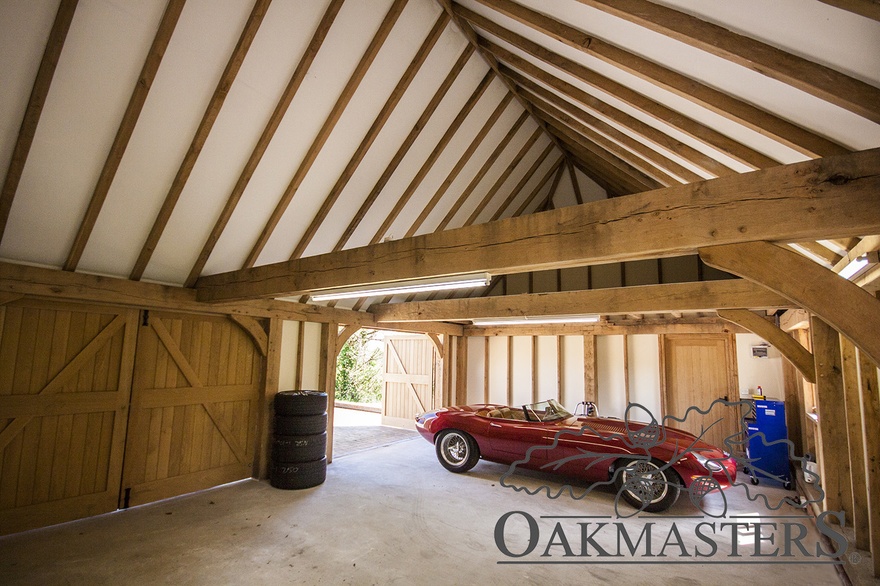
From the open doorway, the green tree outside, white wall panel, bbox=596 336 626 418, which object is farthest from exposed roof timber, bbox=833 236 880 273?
the green tree outside

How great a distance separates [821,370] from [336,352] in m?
6.22

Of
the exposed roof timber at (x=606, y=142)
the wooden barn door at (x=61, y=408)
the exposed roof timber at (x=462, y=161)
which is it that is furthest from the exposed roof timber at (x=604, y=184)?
the wooden barn door at (x=61, y=408)

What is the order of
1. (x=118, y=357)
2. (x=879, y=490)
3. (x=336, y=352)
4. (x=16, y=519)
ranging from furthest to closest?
(x=336, y=352), (x=118, y=357), (x=16, y=519), (x=879, y=490)

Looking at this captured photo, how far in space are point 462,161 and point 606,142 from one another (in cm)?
182

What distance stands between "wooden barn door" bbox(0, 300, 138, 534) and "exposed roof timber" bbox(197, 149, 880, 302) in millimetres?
3299

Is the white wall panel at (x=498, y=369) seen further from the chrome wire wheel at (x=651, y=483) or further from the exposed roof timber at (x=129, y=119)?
the exposed roof timber at (x=129, y=119)

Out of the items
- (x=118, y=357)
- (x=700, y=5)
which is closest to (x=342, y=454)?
(x=118, y=357)

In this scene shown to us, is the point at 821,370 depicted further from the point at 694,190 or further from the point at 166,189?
the point at 166,189

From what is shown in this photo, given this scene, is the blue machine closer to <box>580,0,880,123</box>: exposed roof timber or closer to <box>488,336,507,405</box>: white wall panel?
<box>488,336,507,405</box>: white wall panel

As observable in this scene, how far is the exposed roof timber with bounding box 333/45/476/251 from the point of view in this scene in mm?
4488

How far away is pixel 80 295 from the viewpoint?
4.18 m

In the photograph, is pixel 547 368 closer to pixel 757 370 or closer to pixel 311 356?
pixel 757 370

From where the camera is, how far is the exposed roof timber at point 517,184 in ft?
20.8

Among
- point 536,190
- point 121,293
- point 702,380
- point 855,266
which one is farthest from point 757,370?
point 121,293
